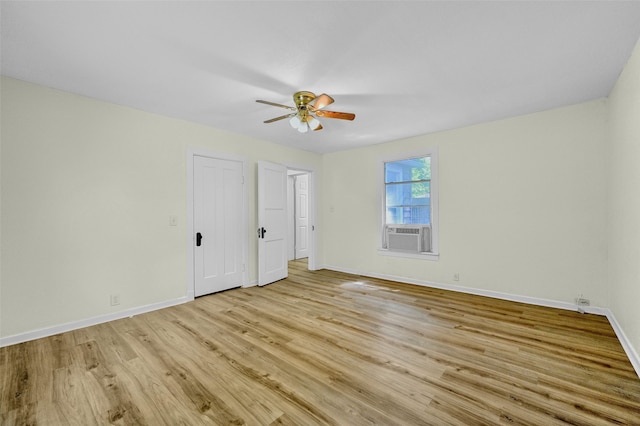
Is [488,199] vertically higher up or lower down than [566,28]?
lower down

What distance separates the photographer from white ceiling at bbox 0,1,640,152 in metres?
1.73

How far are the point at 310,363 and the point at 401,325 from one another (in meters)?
1.20

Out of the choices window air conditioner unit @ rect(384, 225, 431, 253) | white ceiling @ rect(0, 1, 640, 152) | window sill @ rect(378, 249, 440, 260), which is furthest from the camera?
window air conditioner unit @ rect(384, 225, 431, 253)

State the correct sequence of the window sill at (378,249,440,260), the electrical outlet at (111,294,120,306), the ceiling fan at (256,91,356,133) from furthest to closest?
the window sill at (378,249,440,260) < the electrical outlet at (111,294,120,306) < the ceiling fan at (256,91,356,133)

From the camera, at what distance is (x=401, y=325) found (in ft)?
9.50

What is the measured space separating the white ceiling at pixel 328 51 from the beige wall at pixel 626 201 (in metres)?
0.25

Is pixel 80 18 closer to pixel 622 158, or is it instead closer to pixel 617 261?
pixel 622 158

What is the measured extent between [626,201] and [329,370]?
9.71 feet

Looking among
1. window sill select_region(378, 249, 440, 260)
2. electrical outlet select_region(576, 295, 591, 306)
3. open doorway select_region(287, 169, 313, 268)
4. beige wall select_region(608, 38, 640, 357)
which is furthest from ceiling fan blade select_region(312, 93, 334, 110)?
open doorway select_region(287, 169, 313, 268)

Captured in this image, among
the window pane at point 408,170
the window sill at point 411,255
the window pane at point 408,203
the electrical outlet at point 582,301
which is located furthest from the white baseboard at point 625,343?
the window pane at point 408,170

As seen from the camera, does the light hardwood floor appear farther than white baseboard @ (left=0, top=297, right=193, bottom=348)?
No

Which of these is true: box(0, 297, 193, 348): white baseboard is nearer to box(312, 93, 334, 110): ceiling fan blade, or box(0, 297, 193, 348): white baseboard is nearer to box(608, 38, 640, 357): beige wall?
box(312, 93, 334, 110): ceiling fan blade

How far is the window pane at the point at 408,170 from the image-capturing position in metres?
4.57

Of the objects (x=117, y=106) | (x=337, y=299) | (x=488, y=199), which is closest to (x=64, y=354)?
(x=117, y=106)
